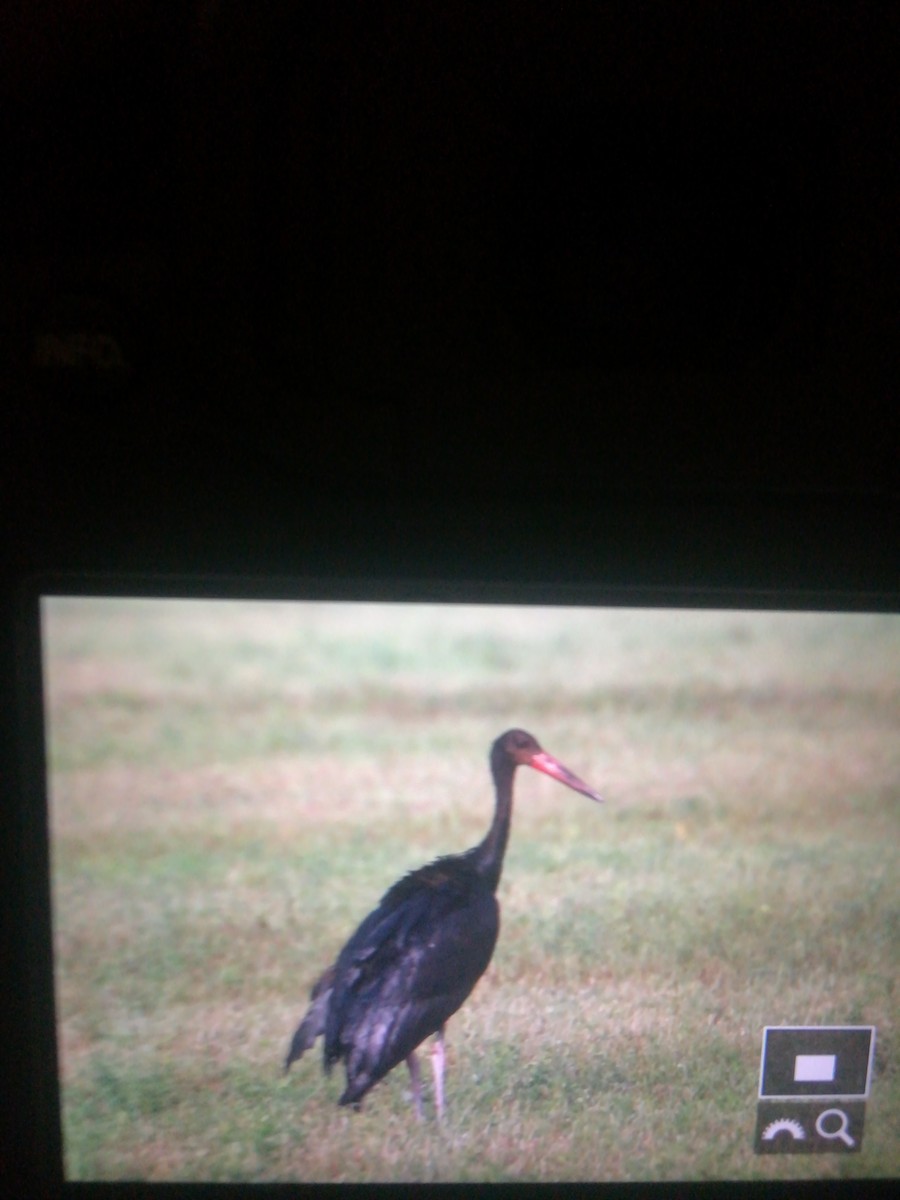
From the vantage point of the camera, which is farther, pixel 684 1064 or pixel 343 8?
pixel 684 1064

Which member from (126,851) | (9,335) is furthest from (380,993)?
(9,335)

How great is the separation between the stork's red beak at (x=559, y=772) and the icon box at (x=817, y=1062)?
0.38m

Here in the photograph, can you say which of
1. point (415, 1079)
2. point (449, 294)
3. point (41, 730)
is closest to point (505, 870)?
point (415, 1079)

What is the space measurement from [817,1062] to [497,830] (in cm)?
51

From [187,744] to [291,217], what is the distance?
70 cm

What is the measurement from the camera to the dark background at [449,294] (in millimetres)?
1309

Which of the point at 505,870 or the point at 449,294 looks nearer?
the point at 449,294

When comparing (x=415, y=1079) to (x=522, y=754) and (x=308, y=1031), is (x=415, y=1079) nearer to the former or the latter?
(x=308, y=1031)

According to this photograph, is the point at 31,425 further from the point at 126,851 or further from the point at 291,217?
the point at 126,851

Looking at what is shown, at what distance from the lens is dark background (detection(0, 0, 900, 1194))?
4.29 ft

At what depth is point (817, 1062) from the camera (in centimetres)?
146

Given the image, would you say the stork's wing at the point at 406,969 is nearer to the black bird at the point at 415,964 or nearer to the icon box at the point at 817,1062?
the black bird at the point at 415,964

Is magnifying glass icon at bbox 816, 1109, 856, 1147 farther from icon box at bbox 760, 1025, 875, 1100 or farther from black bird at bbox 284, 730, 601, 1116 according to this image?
black bird at bbox 284, 730, 601, 1116

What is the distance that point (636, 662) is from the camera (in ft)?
4.83
